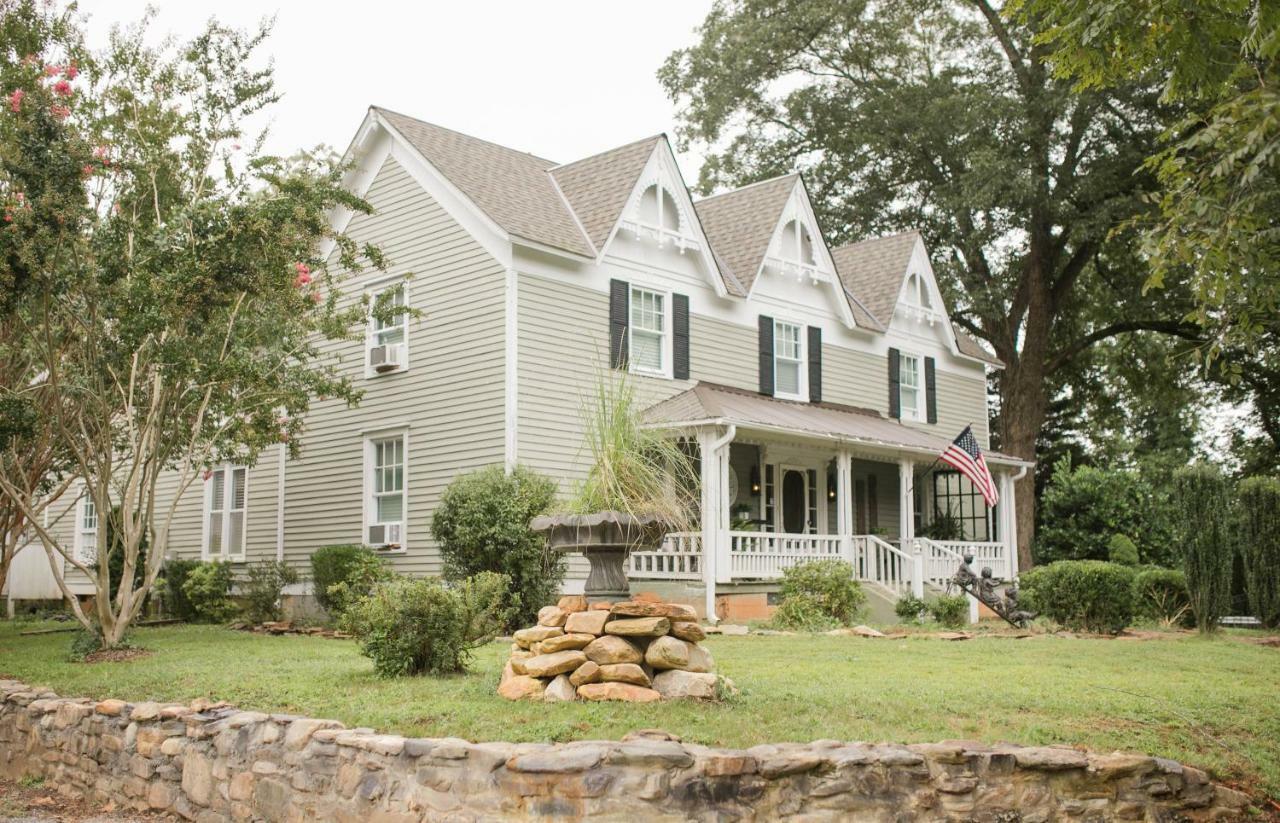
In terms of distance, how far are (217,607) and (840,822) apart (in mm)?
14644

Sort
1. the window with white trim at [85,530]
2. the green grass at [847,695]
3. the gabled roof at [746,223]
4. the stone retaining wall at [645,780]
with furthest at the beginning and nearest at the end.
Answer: the window with white trim at [85,530], the gabled roof at [746,223], the green grass at [847,695], the stone retaining wall at [645,780]

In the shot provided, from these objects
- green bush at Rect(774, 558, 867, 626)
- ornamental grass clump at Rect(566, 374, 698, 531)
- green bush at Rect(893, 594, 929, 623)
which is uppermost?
ornamental grass clump at Rect(566, 374, 698, 531)

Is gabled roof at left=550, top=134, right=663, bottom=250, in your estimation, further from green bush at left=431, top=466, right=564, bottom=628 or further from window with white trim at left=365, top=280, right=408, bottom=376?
green bush at left=431, top=466, right=564, bottom=628

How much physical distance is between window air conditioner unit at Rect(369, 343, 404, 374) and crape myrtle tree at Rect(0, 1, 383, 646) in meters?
2.83

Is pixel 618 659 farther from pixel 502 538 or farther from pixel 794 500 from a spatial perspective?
pixel 794 500

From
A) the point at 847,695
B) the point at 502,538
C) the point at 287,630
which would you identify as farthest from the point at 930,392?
the point at 847,695

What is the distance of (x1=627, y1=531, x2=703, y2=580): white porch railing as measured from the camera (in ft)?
57.3

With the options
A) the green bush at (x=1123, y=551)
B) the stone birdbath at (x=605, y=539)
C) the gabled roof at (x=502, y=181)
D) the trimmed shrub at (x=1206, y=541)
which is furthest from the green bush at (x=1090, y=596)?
the green bush at (x=1123, y=551)

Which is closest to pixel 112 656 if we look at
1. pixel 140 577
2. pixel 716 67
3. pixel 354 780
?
pixel 354 780

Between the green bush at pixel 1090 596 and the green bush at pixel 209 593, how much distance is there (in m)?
12.7

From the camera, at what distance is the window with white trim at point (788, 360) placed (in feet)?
71.1

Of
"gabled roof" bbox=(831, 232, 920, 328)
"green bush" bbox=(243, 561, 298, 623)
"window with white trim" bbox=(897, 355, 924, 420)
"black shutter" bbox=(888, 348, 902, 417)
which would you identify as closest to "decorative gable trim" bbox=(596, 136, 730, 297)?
"gabled roof" bbox=(831, 232, 920, 328)

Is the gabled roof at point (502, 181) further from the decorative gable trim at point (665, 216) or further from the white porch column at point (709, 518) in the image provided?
the white porch column at point (709, 518)

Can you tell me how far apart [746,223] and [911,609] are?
807 cm
